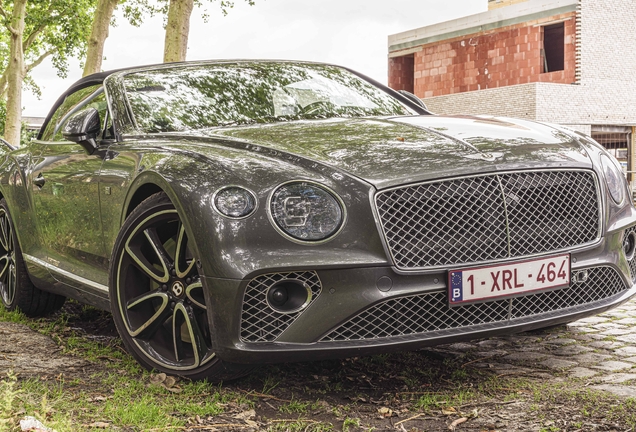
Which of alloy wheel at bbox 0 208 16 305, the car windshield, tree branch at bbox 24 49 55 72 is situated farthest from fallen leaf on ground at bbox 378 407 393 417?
tree branch at bbox 24 49 55 72

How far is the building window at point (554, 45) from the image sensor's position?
3323 cm

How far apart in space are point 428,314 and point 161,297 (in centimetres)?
123

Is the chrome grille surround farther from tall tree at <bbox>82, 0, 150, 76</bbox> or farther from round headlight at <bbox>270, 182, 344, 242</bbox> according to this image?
tall tree at <bbox>82, 0, 150, 76</bbox>

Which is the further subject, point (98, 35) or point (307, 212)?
point (98, 35)

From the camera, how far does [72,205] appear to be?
189 inches

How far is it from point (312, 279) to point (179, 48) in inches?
436

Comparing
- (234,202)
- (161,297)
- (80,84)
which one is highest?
(80,84)

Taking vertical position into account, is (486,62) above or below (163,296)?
above

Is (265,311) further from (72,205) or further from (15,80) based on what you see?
(15,80)

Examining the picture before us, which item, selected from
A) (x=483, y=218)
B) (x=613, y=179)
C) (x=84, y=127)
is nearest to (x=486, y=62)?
(x=613, y=179)

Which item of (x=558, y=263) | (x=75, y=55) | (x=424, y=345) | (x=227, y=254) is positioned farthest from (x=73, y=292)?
(x=75, y=55)

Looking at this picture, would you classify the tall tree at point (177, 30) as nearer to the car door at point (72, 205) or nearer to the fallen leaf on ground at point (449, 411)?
the car door at point (72, 205)

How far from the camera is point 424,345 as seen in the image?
3.43m

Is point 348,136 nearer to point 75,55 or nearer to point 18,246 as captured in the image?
point 18,246
